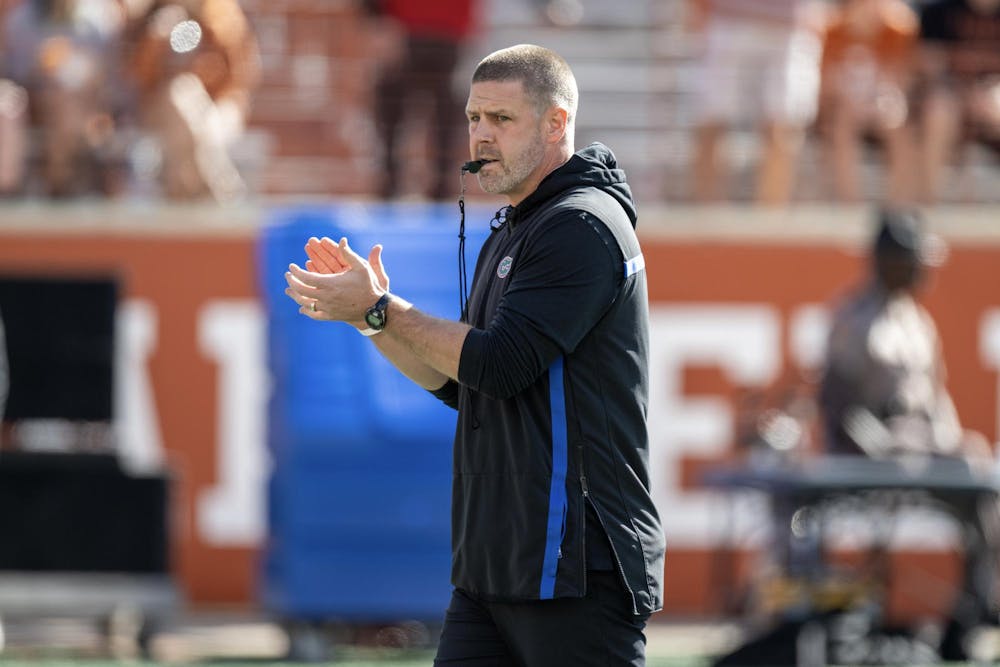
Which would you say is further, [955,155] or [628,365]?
[955,155]

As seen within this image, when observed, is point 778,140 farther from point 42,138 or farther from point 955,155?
point 42,138

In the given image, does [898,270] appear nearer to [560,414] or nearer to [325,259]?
[560,414]

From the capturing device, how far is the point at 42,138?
11.4m

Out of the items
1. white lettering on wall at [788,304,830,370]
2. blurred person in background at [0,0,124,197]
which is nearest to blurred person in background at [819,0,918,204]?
white lettering on wall at [788,304,830,370]

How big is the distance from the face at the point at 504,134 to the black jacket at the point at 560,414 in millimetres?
88

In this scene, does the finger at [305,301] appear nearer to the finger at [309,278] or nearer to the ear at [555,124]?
the finger at [309,278]

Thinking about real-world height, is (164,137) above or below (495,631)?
above

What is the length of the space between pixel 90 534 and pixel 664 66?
5629 mm

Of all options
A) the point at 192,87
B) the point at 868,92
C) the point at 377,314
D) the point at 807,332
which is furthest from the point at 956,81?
the point at 377,314

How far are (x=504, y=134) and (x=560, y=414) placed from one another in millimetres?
618

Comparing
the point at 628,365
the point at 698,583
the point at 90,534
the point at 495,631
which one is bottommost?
the point at 698,583

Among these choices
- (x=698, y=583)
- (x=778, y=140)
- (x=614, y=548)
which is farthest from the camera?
(x=778, y=140)

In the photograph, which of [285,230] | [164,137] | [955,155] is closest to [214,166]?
[164,137]

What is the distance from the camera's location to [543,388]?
3.93 m
